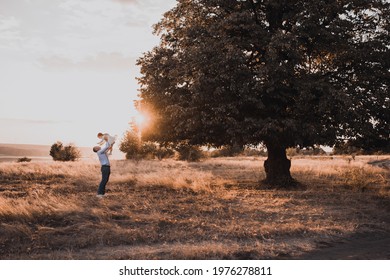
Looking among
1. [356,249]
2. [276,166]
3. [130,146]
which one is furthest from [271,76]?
[130,146]

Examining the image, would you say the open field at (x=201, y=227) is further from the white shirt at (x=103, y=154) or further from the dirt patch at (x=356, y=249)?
the white shirt at (x=103, y=154)

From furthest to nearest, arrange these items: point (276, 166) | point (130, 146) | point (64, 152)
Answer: point (64, 152) < point (130, 146) < point (276, 166)

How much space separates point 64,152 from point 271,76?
54.3 metres

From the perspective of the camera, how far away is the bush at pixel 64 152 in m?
63.5

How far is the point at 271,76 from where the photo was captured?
15.9 meters

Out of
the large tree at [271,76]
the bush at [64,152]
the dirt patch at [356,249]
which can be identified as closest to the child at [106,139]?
the large tree at [271,76]

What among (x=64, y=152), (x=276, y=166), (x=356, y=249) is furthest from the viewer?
(x=64, y=152)

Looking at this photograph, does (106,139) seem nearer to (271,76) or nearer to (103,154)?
(103,154)

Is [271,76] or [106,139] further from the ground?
[271,76]

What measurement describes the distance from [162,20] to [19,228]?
14601 millimetres

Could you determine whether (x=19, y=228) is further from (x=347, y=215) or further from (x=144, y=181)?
(x=144, y=181)

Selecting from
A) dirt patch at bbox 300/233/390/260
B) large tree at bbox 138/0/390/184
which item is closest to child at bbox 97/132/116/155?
large tree at bbox 138/0/390/184

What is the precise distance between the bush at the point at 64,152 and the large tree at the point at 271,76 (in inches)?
1896
